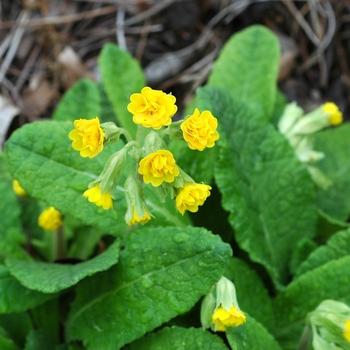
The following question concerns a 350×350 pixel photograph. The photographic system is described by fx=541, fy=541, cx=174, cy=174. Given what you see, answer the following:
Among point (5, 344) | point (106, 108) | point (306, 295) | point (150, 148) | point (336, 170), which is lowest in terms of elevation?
point (336, 170)

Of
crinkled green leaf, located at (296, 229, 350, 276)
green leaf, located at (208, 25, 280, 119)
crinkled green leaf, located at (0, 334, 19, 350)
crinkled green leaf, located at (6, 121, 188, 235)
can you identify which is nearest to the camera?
crinkled green leaf, located at (6, 121, 188, 235)

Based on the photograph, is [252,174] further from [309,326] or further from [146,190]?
[309,326]

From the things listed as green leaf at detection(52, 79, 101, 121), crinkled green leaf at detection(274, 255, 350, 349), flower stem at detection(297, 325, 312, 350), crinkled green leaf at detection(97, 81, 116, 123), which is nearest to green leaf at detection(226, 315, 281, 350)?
flower stem at detection(297, 325, 312, 350)

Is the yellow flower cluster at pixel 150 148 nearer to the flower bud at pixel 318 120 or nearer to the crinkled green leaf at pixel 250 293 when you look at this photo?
the crinkled green leaf at pixel 250 293

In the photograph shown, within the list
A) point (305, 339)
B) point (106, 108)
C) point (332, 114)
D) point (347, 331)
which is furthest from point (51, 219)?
point (332, 114)

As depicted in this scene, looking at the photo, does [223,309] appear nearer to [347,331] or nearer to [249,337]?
[249,337]

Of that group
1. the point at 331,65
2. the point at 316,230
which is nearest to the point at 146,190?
the point at 316,230

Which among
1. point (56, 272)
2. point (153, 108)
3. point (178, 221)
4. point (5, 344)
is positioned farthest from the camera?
point (178, 221)

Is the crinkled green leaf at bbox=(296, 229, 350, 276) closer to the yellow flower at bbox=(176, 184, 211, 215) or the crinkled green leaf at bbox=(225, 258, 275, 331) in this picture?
the crinkled green leaf at bbox=(225, 258, 275, 331)
